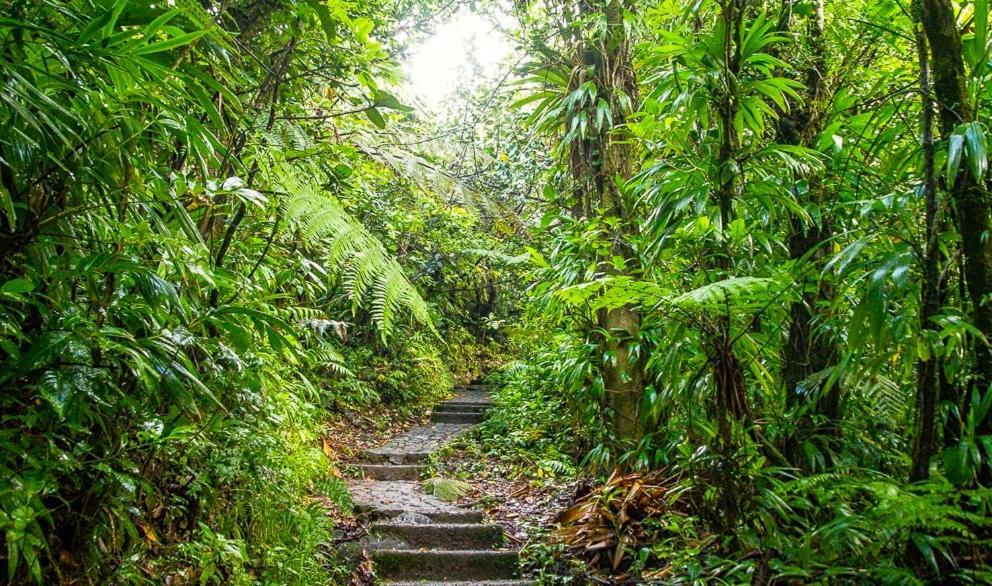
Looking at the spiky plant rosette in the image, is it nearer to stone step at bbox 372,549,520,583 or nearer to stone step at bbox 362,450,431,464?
stone step at bbox 372,549,520,583

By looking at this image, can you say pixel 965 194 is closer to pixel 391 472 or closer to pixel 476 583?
pixel 476 583

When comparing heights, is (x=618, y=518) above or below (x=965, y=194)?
below

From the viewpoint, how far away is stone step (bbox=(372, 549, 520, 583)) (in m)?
3.04

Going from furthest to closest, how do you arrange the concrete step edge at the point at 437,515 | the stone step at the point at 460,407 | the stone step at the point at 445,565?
the stone step at the point at 460,407 < the concrete step edge at the point at 437,515 < the stone step at the point at 445,565

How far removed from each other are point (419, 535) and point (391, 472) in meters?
1.34

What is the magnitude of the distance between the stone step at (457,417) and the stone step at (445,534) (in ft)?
10.5

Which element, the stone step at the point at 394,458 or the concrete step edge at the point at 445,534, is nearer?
the concrete step edge at the point at 445,534

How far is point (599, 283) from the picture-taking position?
73.8 inches

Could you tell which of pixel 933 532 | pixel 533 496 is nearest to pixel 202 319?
pixel 933 532

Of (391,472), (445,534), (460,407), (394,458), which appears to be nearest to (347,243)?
(445,534)

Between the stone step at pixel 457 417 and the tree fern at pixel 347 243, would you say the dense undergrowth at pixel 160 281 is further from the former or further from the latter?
the stone step at pixel 457 417

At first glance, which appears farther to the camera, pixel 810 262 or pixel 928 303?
pixel 810 262

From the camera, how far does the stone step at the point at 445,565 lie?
304 centimetres

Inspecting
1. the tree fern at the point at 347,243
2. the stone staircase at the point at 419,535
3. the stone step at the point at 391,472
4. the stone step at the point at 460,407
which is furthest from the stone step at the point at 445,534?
the stone step at the point at 460,407
